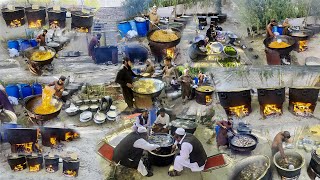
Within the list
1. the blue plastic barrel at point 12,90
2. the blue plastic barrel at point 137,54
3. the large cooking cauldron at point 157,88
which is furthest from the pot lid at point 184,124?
the blue plastic barrel at point 12,90

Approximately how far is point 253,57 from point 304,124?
416 cm

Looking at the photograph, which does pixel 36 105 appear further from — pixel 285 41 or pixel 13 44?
pixel 285 41

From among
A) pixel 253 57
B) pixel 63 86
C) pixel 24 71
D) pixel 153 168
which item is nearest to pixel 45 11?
pixel 24 71

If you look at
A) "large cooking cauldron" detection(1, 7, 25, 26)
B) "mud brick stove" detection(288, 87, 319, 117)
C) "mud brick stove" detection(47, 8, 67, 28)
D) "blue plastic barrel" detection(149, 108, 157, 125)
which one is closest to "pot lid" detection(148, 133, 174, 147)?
"blue plastic barrel" detection(149, 108, 157, 125)

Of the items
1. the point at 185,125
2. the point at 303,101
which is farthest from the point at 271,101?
the point at 185,125

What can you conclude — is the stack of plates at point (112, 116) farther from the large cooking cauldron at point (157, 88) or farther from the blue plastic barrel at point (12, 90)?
the blue plastic barrel at point (12, 90)

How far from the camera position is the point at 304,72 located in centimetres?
1470

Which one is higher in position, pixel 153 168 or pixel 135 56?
pixel 135 56

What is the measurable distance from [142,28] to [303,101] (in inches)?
243

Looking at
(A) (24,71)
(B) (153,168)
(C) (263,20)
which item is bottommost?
(B) (153,168)

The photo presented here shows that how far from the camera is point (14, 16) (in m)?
17.1

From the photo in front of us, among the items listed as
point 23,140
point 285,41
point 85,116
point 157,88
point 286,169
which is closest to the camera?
point 286,169

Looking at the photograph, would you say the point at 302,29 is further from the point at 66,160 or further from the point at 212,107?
the point at 66,160

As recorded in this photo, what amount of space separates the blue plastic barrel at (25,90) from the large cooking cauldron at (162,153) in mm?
4279
